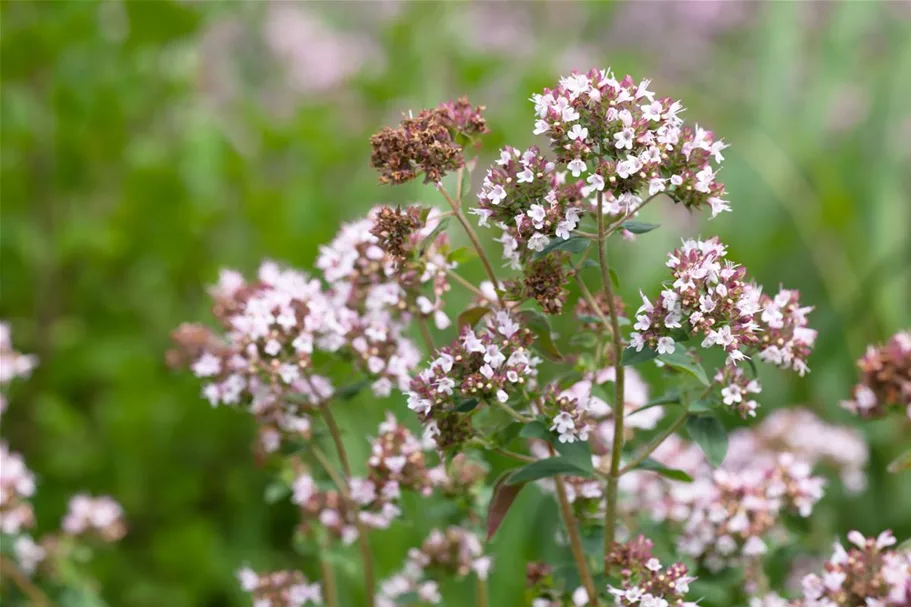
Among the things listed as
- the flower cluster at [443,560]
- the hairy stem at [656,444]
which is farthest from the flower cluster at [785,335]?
the flower cluster at [443,560]

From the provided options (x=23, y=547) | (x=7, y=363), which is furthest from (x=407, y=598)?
(x=7, y=363)

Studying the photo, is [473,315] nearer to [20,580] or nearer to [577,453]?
[577,453]

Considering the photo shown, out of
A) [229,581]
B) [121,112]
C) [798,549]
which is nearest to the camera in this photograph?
[798,549]

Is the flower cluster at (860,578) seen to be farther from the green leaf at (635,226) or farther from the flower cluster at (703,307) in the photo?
the green leaf at (635,226)

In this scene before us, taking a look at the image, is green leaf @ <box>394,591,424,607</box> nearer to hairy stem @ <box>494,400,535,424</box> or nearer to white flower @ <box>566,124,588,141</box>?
hairy stem @ <box>494,400,535,424</box>

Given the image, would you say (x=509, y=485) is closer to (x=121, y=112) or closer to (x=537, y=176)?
(x=537, y=176)

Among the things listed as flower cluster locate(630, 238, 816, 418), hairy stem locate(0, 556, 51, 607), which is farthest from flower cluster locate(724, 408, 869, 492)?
hairy stem locate(0, 556, 51, 607)

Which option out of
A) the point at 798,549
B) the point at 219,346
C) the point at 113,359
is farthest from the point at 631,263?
the point at 219,346
